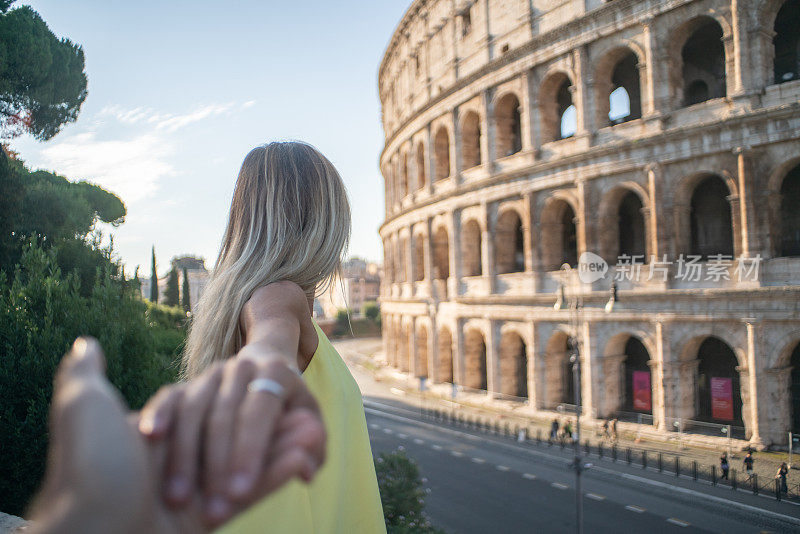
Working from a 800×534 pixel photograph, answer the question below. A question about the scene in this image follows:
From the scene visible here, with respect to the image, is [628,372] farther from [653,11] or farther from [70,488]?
[70,488]

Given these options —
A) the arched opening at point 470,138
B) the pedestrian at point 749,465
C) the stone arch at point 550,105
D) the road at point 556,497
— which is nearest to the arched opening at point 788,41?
the stone arch at point 550,105

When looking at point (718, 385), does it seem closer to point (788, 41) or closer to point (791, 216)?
point (791, 216)

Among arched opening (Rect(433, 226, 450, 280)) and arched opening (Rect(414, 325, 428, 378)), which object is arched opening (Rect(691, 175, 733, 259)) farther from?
arched opening (Rect(414, 325, 428, 378))

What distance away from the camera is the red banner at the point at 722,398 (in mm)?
16547

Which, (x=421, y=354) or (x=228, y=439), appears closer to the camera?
(x=228, y=439)

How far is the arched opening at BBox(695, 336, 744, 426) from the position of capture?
16.7 m

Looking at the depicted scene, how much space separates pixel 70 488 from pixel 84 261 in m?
12.3

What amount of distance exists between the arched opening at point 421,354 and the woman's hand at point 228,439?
1064 inches

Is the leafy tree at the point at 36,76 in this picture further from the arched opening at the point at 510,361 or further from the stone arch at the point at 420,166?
the arched opening at the point at 510,361

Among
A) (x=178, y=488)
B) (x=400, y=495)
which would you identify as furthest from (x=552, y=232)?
(x=178, y=488)

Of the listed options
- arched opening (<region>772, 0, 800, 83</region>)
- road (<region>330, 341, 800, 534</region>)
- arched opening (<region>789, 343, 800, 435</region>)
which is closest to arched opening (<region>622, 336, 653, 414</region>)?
road (<region>330, 341, 800, 534</region>)

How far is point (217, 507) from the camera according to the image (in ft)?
2.41

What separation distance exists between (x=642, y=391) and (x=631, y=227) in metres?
6.23

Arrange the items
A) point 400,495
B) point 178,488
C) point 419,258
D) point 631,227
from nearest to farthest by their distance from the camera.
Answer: point 178,488 < point 400,495 < point 631,227 < point 419,258
